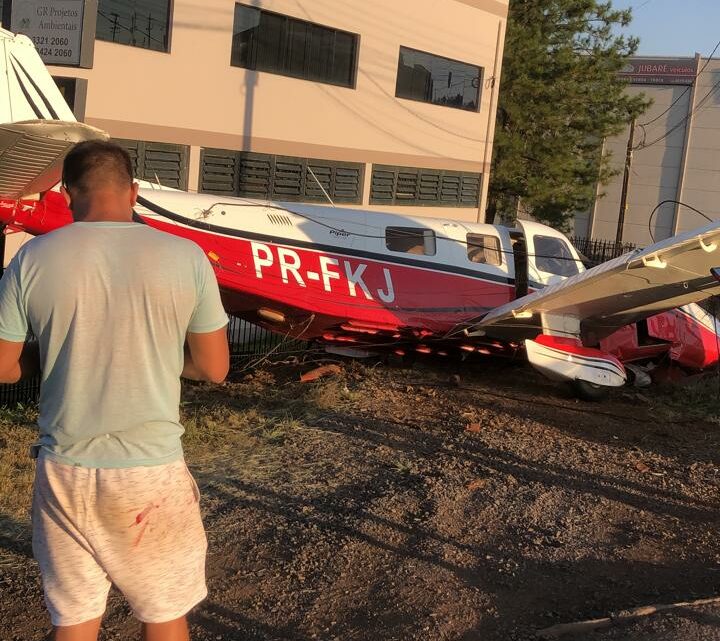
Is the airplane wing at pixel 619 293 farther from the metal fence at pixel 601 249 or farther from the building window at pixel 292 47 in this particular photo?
the metal fence at pixel 601 249

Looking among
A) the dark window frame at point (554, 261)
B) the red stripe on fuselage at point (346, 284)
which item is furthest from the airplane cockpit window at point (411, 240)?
the dark window frame at point (554, 261)

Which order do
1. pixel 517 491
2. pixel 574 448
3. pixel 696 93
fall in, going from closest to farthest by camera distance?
pixel 517 491
pixel 574 448
pixel 696 93

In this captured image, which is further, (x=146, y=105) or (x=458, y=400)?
(x=146, y=105)

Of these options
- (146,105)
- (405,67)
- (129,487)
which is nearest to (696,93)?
(405,67)

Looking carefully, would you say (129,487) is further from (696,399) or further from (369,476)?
(696,399)

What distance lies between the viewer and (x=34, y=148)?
7.27m

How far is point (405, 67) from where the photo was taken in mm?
21547

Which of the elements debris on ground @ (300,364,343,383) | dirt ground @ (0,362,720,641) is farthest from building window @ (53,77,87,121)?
dirt ground @ (0,362,720,641)

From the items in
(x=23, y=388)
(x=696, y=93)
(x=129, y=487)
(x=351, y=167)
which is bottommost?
(x=23, y=388)

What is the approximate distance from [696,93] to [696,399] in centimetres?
4067

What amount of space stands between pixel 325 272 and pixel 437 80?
12868 mm

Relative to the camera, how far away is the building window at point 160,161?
15539mm

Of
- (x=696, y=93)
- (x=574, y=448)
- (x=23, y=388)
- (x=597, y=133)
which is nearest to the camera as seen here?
(x=574, y=448)

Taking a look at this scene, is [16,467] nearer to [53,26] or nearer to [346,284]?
[346,284]
